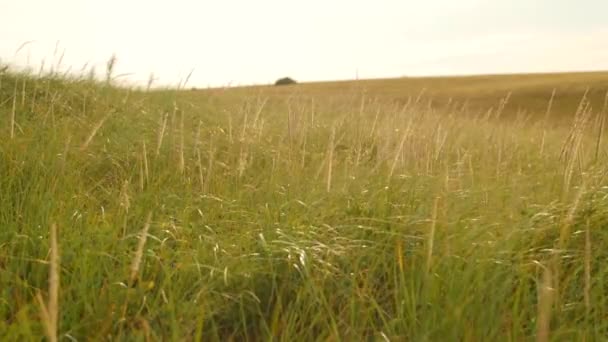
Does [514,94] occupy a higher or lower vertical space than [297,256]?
higher

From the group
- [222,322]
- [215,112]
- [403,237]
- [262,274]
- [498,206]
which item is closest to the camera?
[222,322]

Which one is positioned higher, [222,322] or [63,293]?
[63,293]

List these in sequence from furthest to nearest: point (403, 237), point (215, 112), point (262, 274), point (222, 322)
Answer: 1. point (215, 112)
2. point (403, 237)
3. point (262, 274)
4. point (222, 322)

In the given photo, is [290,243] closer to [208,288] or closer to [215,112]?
[208,288]

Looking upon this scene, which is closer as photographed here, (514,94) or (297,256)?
(297,256)

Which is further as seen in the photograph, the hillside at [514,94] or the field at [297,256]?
the hillside at [514,94]

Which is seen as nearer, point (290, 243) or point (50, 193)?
point (290, 243)

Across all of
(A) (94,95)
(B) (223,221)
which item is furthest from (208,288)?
(A) (94,95)

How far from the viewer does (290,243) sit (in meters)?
2.11

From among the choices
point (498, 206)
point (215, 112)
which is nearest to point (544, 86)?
point (215, 112)

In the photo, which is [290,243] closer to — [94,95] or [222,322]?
[222,322]

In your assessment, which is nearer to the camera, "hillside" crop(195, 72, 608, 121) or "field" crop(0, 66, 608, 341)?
"field" crop(0, 66, 608, 341)

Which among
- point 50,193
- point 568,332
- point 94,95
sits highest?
point 94,95

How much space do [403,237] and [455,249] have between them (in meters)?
0.24
